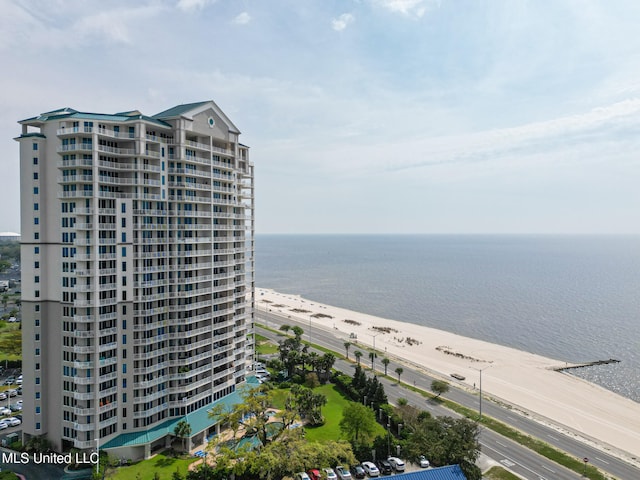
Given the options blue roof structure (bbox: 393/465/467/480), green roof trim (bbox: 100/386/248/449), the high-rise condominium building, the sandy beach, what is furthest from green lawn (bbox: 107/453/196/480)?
the sandy beach

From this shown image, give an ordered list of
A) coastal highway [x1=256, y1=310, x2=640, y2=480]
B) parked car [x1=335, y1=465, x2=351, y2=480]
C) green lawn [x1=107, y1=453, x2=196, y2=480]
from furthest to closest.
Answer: coastal highway [x1=256, y1=310, x2=640, y2=480]
parked car [x1=335, y1=465, x2=351, y2=480]
green lawn [x1=107, y1=453, x2=196, y2=480]

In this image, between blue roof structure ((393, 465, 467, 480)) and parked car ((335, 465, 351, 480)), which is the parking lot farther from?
blue roof structure ((393, 465, 467, 480))

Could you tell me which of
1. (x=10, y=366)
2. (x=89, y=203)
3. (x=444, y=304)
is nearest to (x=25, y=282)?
(x=89, y=203)

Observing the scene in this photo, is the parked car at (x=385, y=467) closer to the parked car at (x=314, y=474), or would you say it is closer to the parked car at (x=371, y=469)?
the parked car at (x=371, y=469)

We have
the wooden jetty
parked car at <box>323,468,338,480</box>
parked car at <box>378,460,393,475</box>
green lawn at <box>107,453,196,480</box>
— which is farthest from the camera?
the wooden jetty

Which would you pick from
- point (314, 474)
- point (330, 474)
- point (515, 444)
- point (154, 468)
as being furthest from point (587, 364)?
point (154, 468)

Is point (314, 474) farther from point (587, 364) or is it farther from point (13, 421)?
point (587, 364)

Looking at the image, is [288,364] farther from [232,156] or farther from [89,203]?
[89,203]
